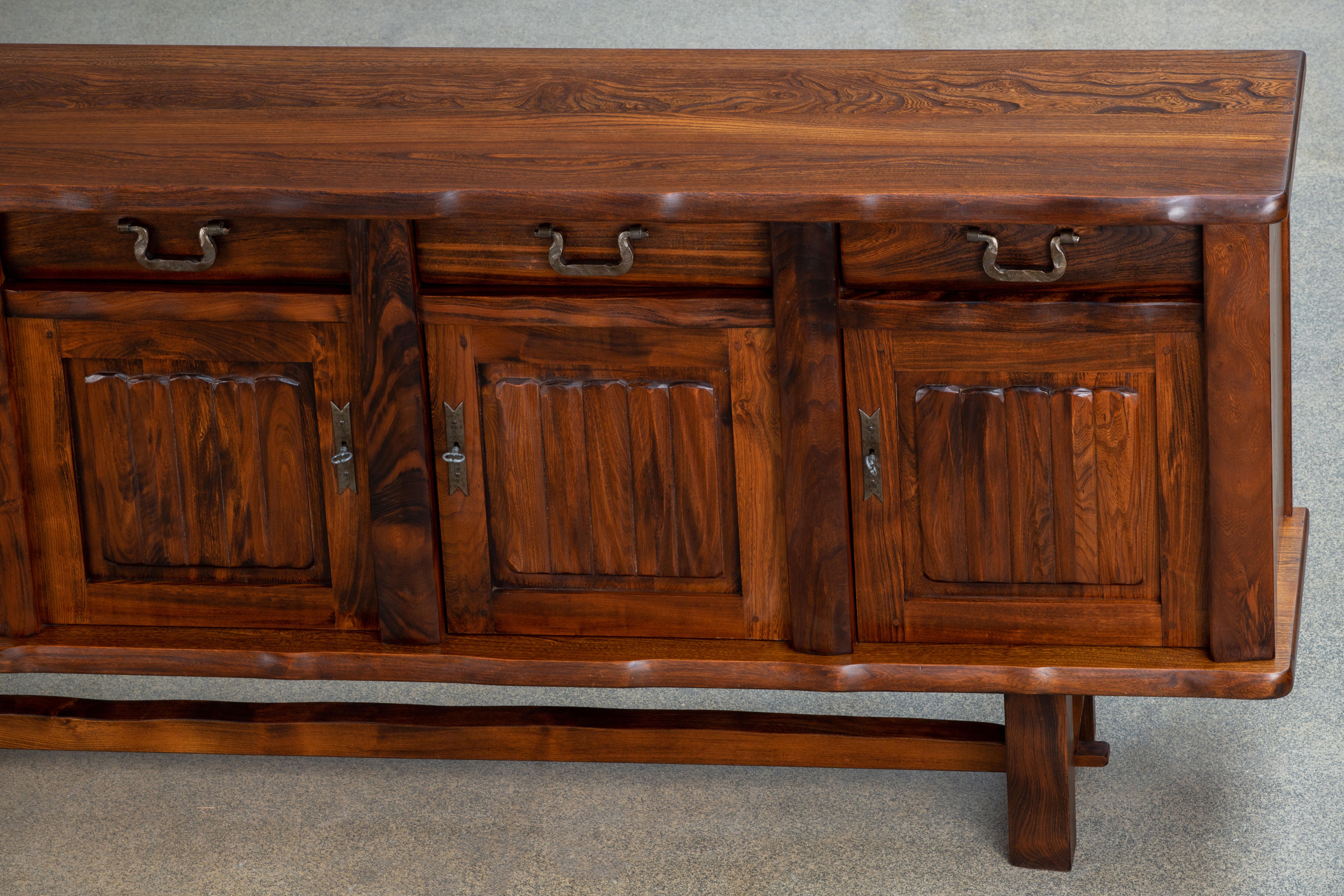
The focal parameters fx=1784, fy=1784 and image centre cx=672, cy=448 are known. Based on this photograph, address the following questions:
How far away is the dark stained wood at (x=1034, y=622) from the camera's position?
89.7 inches

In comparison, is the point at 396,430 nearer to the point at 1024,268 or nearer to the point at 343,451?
the point at 343,451

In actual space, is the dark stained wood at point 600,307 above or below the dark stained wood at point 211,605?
above

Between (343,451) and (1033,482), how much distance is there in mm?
896

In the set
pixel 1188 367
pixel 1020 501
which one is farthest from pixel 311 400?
pixel 1188 367

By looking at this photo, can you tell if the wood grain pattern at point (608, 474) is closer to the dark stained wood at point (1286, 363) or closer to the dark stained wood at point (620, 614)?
the dark stained wood at point (620, 614)

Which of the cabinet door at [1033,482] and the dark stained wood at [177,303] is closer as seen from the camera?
the cabinet door at [1033,482]

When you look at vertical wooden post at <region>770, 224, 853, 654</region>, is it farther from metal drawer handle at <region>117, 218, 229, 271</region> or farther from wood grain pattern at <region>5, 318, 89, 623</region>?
wood grain pattern at <region>5, 318, 89, 623</region>

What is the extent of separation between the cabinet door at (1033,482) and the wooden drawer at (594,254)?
6.7 inches

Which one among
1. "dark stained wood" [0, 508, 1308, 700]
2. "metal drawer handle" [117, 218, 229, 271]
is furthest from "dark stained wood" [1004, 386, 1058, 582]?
"metal drawer handle" [117, 218, 229, 271]

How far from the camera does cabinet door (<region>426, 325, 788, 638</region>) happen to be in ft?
7.47

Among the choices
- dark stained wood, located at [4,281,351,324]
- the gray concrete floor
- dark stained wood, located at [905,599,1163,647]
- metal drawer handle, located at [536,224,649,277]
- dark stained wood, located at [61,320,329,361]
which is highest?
metal drawer handle, located at [536,224,649,277]

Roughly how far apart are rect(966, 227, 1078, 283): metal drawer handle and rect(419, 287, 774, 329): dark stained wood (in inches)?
10.6

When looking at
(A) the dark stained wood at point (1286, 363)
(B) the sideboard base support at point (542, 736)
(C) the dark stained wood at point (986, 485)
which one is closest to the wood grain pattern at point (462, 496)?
(B) the sideboard base support at point (542, 736)

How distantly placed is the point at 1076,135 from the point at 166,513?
132 cm
